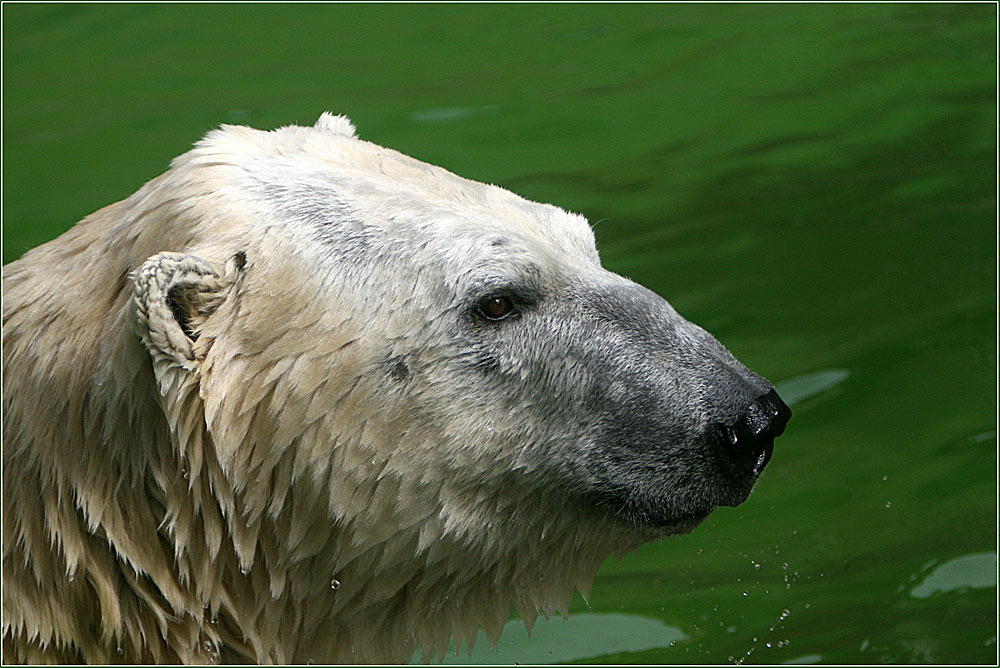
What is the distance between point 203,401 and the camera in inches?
102

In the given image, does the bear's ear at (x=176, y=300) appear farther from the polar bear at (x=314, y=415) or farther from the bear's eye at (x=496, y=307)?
the bear's eye at (x=496, y=307)

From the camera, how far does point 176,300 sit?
8.33 feet

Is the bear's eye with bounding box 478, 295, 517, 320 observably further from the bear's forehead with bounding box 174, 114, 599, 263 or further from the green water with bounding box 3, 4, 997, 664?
the green water with bounding box 3, 4, 997, 664

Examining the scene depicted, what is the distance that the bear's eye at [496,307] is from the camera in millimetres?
2717

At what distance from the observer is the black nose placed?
265cm

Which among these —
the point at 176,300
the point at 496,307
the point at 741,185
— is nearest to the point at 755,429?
the point at 496,307

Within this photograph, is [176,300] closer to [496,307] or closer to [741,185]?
[496,307]

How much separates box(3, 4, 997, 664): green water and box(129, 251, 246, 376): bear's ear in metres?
2.13

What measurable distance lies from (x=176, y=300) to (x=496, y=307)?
0.64m

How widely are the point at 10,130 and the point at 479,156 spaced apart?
2479mm

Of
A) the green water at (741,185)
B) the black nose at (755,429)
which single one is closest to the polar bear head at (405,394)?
the black nose at (755,429)

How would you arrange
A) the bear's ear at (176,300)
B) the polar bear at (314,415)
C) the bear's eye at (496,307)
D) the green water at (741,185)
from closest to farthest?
the bear's ear at (176,300) < the polar bear at (314,415) < the bear's eye at (496,307) < the green water at (741,185)

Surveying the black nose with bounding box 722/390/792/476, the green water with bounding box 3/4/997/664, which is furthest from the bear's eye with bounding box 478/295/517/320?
the green water with bounding box 3/4/997/664

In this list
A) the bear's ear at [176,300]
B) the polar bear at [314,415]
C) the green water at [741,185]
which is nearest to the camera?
the bear's ear at [176,300]
